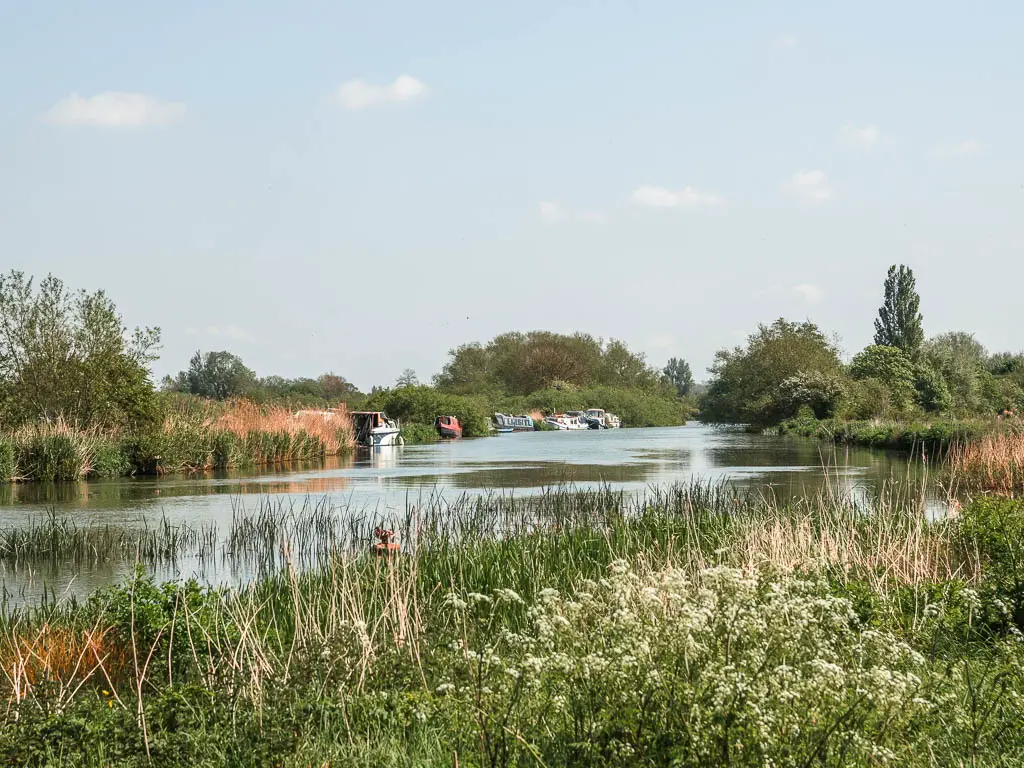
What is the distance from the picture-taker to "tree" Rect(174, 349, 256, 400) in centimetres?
8269

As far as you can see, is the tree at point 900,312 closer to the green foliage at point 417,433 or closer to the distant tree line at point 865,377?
the distant tree line at point 865,377

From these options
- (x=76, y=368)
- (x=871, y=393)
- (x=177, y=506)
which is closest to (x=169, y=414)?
(x=76, y=368)

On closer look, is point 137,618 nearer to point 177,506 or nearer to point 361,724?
point 361,724

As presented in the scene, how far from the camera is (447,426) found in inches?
1967

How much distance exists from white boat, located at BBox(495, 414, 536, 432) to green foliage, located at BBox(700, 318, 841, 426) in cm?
1289

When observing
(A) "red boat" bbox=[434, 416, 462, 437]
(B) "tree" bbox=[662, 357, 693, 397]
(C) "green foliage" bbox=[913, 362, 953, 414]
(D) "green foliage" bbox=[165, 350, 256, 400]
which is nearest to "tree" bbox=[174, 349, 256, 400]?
(D) "green foliage" bbox=[165, 350, 256, 400]

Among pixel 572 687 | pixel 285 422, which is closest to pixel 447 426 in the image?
pixel 285 422

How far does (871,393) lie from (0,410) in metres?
37.5

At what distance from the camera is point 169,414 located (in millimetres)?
28750

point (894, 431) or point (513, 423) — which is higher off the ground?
point (513, 423)

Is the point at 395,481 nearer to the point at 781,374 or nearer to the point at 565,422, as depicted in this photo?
the point at 781,374

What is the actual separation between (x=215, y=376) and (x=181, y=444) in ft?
198

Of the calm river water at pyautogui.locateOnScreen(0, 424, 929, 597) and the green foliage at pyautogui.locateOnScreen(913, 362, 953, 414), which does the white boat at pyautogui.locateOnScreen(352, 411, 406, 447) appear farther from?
the green foliage at pyautogui.locateOnScreen(913, 362, 953, 414)

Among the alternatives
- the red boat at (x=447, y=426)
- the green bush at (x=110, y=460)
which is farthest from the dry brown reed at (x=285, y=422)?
the red boat at (x=447, y=426)
